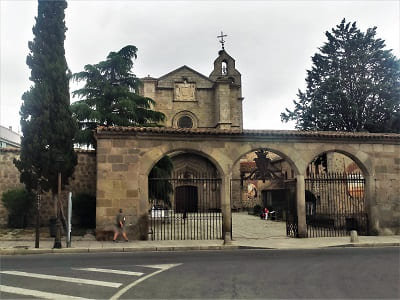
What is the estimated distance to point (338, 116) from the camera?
29.8 metres

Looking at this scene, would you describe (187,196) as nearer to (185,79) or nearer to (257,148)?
(185,79)

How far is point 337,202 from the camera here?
23.9 m

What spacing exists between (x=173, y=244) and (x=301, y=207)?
594cm

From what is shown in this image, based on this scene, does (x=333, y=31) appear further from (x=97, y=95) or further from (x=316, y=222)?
(x=97, y=95)

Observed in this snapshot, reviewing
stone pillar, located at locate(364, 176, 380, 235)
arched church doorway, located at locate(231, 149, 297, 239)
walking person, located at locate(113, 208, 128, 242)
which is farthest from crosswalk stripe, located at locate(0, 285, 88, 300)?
stone pillar, located at locate(364, 176, 380, 235)

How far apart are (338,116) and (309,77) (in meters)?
3.99

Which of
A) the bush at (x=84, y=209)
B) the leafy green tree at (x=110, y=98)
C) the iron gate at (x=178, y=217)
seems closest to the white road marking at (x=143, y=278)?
the iron gate at (x=178, y=217)

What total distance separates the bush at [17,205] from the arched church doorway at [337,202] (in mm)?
12369

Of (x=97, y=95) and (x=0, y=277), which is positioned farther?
(x=97, y=95)

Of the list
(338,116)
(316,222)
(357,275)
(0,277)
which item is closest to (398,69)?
(338,116)

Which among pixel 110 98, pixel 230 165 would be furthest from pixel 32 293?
pixel 110 98

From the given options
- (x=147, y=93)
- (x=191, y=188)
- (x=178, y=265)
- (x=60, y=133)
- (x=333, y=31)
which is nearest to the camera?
(x=178, y=265)

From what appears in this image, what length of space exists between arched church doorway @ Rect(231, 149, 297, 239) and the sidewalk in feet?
6.65

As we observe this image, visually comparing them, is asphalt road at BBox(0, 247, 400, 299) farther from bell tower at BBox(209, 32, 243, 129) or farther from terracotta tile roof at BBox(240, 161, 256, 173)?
terracotta tile roof at BBox(240, 161, 256, 173)
